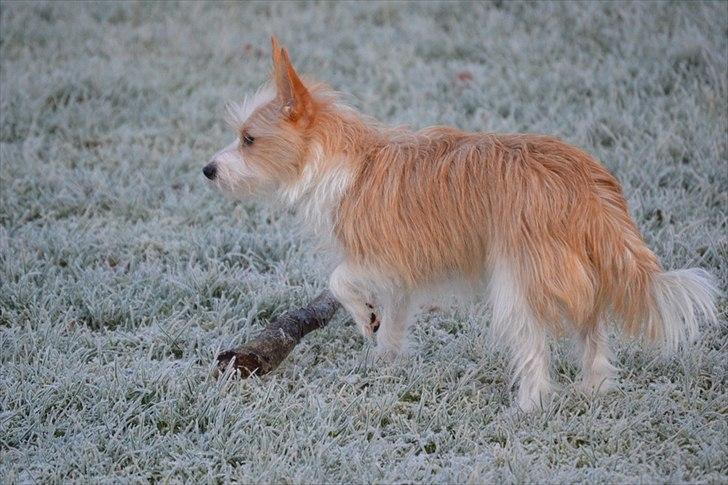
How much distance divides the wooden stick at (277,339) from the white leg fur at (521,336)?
1218 mm

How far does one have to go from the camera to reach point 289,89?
4418mm

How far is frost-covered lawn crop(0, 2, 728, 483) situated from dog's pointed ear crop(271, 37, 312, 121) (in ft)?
4.49

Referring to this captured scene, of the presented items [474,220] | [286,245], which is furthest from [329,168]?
[286,245]

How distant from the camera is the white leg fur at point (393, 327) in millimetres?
4926

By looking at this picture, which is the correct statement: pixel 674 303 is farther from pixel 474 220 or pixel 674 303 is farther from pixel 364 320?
pixel 364 320

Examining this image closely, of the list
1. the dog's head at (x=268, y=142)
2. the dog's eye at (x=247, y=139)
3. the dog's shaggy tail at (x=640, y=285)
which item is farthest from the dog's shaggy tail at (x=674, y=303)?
the dog's eye at (x=247, y=139)

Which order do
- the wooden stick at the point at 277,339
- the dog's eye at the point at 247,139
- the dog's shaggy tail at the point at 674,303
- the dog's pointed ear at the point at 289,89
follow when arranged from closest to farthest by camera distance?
1. the dog's shaggy tail at the point at 674,303
2. the dog's pointed ear at the point at 289,89
3. the dog's eye at the point at 247,139
4. the wooden stick at the point at 277,339

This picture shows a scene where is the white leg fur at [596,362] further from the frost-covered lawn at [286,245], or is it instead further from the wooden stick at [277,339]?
the wooden stick at [277,339]

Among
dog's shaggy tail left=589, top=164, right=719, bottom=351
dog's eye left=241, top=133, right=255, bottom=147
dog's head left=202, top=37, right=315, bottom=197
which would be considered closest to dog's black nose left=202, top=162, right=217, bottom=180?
dog's head left=202, top=37, right=315, bottom=197

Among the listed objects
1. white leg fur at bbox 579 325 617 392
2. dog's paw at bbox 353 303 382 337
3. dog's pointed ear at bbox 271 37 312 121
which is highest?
A: dog's pointed ear at bbox 271 37 312 121

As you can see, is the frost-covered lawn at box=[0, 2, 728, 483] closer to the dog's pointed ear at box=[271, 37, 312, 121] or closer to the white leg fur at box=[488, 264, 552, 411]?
the white leg fur at box=[488, 264, 552, 411]

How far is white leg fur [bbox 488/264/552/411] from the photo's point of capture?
13.6 feet

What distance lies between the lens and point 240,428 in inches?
168

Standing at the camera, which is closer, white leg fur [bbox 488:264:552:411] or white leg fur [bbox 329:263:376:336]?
white leg fur [bbox 488:264:552:411]
